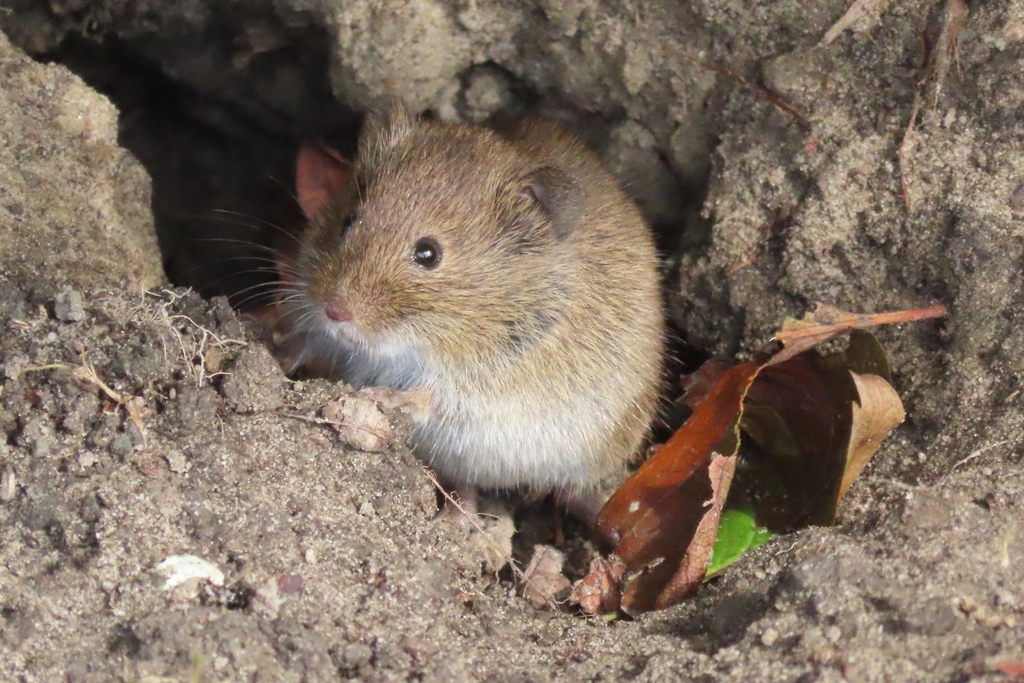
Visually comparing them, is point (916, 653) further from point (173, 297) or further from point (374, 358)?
point (173, 297)

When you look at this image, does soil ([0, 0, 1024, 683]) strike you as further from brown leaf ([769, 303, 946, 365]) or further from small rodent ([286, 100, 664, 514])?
small rodent ([286, 100, 664, 514])

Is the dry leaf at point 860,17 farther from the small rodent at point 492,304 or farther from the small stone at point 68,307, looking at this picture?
the small stone at point 68,307

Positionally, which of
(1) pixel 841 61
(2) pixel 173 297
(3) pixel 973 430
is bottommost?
(2) pixel 173 297

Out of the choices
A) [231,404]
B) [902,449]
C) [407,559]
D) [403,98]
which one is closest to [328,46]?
[403,98]

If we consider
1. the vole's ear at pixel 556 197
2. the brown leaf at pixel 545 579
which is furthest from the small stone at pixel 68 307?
the brown leaf at pixel 545 579

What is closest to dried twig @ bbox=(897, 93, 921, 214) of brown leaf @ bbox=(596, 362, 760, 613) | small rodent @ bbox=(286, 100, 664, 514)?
brown leaf @ bbox=(596, 362, 760, 613)

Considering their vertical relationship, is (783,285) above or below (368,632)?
above
